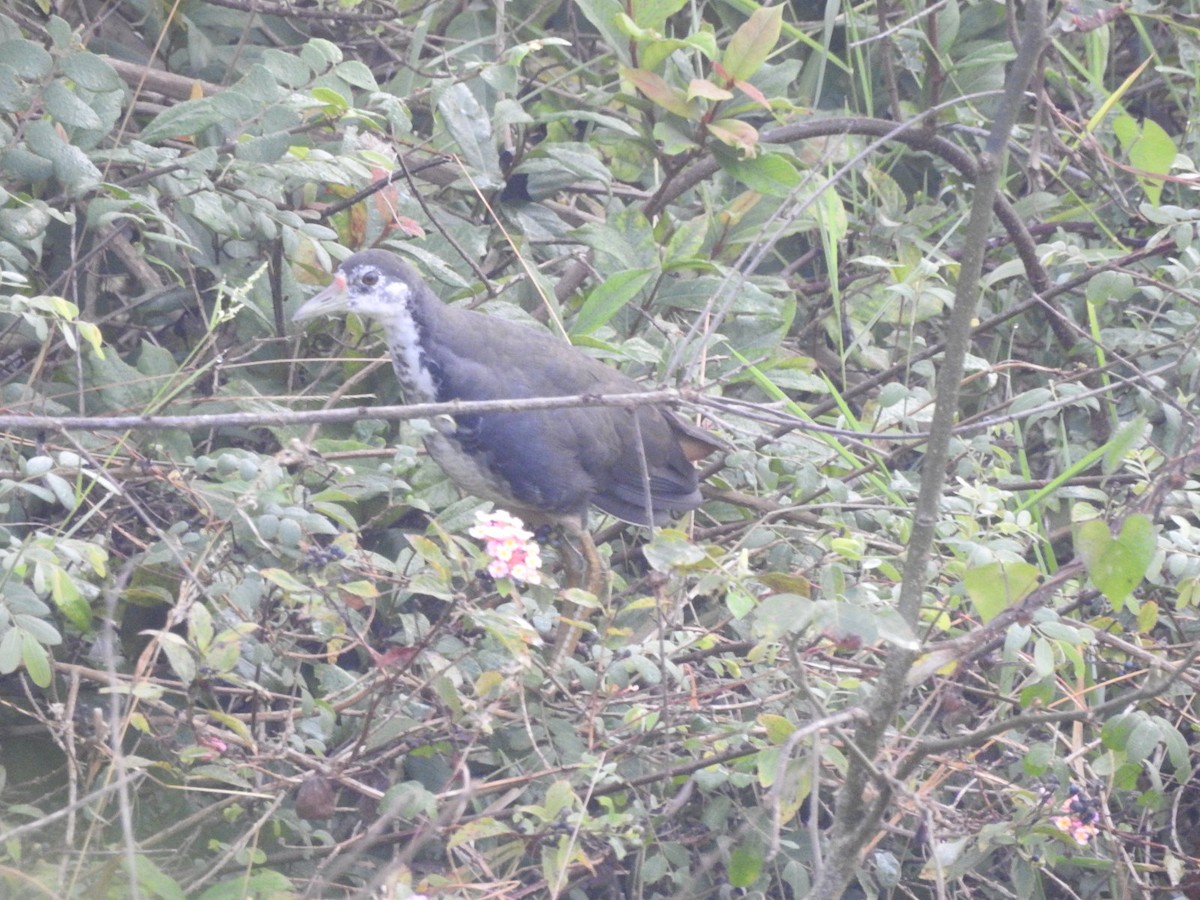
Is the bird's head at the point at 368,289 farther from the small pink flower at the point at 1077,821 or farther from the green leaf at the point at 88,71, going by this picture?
the small pink flower at the point at 1077,821

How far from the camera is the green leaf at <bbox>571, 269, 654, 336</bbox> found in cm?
332

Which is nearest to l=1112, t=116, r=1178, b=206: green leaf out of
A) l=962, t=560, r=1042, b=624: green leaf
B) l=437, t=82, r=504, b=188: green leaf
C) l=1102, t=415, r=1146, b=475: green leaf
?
l=1102, t=415, r=1146, b=475: green leaf

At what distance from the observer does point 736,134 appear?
3342 millimetres

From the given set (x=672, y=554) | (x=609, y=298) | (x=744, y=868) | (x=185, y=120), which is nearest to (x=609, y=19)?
(x=609, y=298)

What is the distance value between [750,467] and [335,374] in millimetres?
1088

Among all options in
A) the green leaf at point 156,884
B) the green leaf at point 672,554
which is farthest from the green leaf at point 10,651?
the green leaf at point 672,554

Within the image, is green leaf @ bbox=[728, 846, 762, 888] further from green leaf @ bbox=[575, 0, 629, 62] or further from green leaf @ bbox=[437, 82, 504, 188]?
green leaf @ bbox=[575, 0, 629, 62]

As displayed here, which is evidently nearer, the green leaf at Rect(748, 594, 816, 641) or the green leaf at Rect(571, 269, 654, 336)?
the green leaf at Rect(748, 594, 816, 641)

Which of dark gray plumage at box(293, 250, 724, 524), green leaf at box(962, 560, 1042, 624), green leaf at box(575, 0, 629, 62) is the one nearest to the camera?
green leaf at box(962, 560, 1042, 624)

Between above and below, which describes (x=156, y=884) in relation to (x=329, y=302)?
below

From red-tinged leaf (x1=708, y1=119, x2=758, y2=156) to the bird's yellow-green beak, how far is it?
3.17 ft

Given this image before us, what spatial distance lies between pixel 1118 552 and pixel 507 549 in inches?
34.0

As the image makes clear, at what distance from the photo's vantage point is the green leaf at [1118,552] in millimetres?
1720

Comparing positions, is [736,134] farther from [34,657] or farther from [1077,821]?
[34,657]
